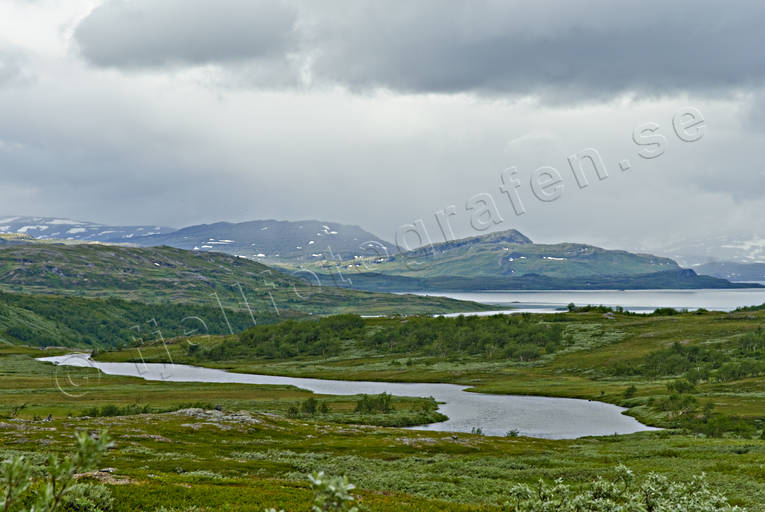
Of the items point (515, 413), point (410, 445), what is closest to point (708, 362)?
point (515, 413)

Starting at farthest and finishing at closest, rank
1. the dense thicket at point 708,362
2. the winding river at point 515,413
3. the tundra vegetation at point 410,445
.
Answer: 1. the dense thicket at point 708,362
2. the winding river at point 515,413
3. the tundra vegetation at point 410,445

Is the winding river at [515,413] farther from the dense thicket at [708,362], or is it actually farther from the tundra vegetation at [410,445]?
the dense thicket at [708,362]

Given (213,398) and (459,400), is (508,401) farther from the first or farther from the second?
(213,398)

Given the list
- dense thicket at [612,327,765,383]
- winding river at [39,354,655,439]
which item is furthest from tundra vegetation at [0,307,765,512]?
winding river at [39,354,655,439]

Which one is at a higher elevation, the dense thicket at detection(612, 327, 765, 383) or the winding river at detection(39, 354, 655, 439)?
the winding river at detection(39, 354, 655, 439)

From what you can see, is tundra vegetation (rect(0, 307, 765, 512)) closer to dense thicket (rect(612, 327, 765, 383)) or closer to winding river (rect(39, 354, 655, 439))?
dense thicket (rect(612, 327, 765, 383))

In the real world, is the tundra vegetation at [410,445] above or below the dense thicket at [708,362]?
above

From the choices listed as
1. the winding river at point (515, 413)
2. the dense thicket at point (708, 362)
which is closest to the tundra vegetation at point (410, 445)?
the dense thicket at point (708, 362)

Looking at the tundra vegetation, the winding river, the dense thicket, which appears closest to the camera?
the tundra vegetation

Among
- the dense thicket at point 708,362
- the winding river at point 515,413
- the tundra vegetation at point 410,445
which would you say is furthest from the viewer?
the dense thicket at point 708,362

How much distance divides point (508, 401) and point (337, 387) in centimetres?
5965

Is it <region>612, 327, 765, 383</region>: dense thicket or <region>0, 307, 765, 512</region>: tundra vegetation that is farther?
<region>612, 327, 765, 383</region>: dense thicket

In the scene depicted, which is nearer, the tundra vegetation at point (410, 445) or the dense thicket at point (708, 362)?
the tundra vegetation at point (410, 445)

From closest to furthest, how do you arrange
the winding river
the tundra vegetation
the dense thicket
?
the tundra vegetation, the winding river, the dense thicket
